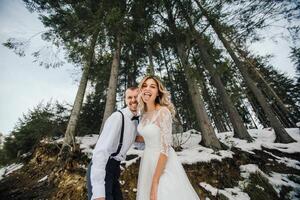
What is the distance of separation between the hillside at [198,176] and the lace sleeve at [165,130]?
284 centimetres

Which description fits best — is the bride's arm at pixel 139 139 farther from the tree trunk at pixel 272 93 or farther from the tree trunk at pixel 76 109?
the tree trunk at pixel 272 93

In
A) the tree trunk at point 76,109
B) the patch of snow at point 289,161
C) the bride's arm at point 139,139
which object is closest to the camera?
the bride's arm at point 139,139

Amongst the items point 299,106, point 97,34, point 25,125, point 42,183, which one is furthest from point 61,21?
point 299,106

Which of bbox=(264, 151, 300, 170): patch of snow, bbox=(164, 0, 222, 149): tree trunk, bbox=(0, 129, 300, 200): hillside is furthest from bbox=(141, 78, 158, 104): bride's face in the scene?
bbox=(264, 151, 300, 170): patch of snow

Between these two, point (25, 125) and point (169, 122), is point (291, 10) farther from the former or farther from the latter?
point (25, 125)

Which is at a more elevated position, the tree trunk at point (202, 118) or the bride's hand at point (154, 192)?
the tree trunk at point (202, 118)

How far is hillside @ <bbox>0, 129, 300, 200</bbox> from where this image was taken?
4340 millimetres

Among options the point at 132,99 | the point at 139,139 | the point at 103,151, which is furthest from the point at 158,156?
the point at 132,99

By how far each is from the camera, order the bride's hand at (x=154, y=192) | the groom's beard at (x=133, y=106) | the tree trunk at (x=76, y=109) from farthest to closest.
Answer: the tree trunk at (x=76, y=109) < the groom's beard at (x=133, y=106) < the bride's hand at (x=154, y=192)

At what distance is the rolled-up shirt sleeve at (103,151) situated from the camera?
5.06 feet

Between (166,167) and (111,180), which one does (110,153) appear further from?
(166,167)

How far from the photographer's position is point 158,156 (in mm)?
1930

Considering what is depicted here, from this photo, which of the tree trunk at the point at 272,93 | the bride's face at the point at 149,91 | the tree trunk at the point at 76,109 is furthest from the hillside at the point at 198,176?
the tree trunk at the point at 272,93

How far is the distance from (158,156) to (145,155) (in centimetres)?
18
